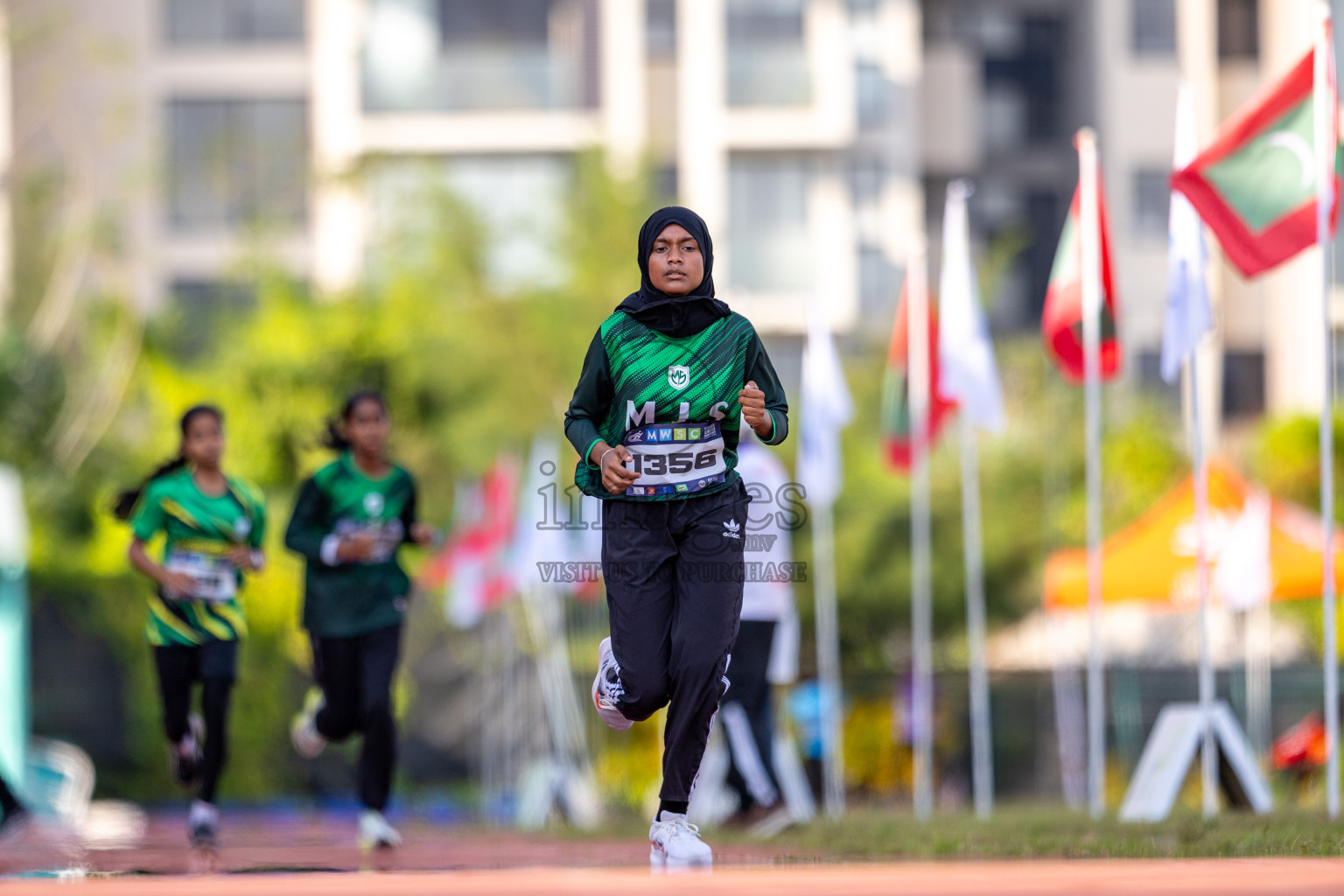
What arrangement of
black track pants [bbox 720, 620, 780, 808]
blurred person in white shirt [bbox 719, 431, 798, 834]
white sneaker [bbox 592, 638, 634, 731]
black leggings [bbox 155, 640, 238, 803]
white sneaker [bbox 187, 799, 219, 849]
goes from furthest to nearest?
black track pants [bbox 720, 620, 780, 808] → blurred person in white shirt [bbox 719, 431, 798, 834] → black leggings [bbox 155, 640, 238, 803] → white sneaker [bbox 187, 799, 219, 849] → white sneaker [bbox 592, 638, 634, 731]

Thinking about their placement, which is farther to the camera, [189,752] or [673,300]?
[189,752]

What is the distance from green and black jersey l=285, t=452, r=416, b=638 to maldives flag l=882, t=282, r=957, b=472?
968 cm

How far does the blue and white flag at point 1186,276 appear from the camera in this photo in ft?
37.1

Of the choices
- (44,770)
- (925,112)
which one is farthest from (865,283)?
(44,770)

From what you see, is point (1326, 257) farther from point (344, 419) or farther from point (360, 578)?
point (360, 578)

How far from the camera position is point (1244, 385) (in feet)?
128

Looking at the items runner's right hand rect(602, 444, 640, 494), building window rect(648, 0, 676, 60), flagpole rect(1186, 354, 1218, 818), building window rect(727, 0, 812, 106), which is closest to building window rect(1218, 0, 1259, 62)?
building window rect(727, 0, 812, 106)

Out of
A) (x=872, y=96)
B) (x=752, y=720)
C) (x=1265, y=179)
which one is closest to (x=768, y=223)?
(x=872, y=96)

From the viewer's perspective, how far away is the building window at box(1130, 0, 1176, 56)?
39938mm

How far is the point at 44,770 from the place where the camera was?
19.8 m

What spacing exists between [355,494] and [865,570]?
21.1m

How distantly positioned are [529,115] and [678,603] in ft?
112

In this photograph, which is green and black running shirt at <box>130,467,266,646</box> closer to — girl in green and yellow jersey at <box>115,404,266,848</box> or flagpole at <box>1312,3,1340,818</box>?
girl in green and yellow jersey at <box>115,404,266,848</box>

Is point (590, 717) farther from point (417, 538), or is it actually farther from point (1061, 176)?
point (1061, 176)
